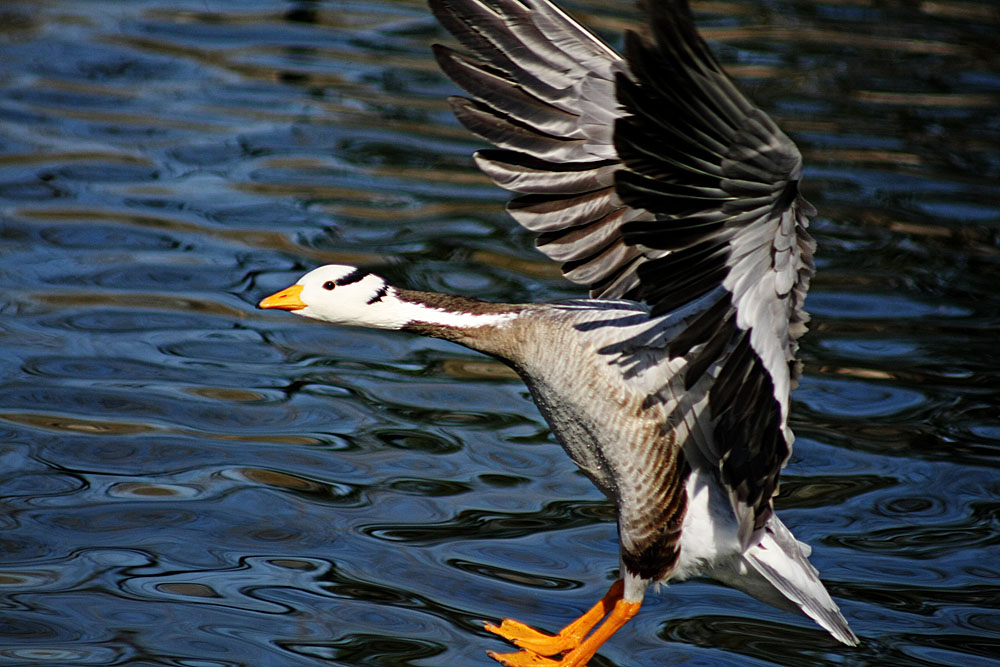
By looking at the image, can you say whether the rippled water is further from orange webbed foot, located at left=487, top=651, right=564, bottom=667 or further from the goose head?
the goose head

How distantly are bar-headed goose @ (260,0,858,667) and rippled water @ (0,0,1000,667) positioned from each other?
1.67ft

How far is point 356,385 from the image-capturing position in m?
7.84

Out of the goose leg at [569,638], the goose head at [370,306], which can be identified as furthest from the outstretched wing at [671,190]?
the goose leg at [569,638]

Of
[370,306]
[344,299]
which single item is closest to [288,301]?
[344,299]

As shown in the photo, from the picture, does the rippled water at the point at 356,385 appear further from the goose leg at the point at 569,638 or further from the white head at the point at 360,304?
the white head at the point at 360,304

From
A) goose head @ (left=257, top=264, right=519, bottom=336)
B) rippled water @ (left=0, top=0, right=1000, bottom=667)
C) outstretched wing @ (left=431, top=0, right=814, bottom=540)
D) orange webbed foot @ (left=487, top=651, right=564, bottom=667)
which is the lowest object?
orange webbed foot @ (left=487, top=651, right=564, bottom=667)

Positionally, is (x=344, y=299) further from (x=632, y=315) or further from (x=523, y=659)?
(x=523, y=659)

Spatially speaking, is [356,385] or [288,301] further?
[356,385]

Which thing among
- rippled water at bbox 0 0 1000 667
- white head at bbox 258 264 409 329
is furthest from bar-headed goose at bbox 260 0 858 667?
rippled water at bbox 0 0 1000 667

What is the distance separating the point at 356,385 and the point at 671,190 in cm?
385

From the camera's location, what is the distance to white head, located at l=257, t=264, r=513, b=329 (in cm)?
544

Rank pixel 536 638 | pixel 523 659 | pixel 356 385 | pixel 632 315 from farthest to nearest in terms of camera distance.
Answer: pixel 356 385 < pixel 536 638 < pixel 523 659 < pixel 632 315

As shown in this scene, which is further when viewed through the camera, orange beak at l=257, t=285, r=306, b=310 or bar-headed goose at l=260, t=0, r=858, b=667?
orange beak at l=257, t=285, r=306, b=310

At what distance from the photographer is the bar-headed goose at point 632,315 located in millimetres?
4523
